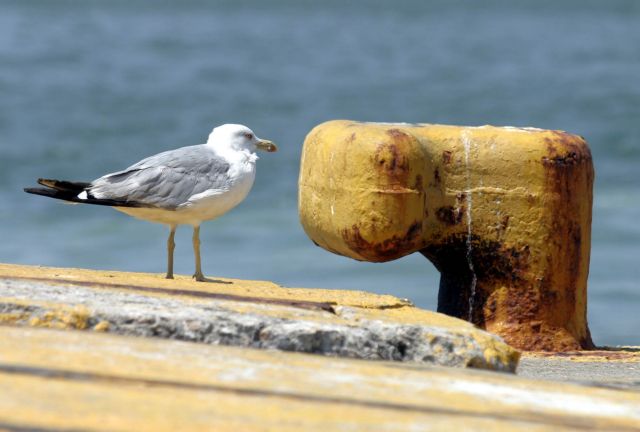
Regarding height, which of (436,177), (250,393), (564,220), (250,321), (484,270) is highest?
(436,177)

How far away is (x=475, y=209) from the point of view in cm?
506

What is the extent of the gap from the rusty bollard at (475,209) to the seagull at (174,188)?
380 millimetres

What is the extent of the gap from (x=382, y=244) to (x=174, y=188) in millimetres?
808

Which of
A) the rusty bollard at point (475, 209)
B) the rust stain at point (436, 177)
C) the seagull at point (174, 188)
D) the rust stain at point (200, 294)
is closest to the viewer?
the rust stain at point (200, 294)

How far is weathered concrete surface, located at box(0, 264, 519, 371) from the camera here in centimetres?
324

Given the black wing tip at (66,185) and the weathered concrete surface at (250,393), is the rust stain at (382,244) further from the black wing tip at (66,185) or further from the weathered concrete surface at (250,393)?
the weathered concrete surface at (250,393)

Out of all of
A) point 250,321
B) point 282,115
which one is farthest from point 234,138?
point 282,115

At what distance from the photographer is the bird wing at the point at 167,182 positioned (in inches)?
188

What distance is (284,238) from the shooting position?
12.8 m

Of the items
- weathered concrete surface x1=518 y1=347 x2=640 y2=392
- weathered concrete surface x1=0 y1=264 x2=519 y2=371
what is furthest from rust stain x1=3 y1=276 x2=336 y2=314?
weathered concrete surface x1=518 y1=347 x2=640 y2=392

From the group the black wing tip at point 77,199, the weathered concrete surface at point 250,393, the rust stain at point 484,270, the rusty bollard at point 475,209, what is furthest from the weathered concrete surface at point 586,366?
the black wing tip at point 77,199

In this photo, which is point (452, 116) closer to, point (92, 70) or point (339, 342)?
point (92, 70)

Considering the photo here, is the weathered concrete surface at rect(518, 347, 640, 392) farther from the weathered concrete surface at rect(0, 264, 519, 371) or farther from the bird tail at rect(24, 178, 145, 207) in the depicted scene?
the bird tail at rect(24, 178, 145, 207)

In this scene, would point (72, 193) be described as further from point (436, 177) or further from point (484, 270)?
point (484, 270)
